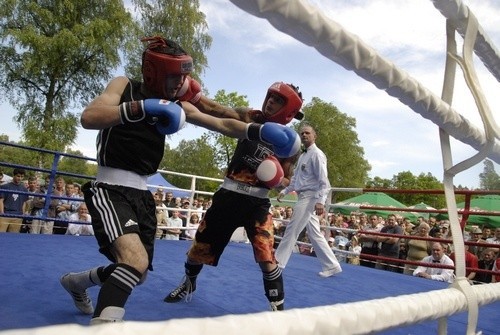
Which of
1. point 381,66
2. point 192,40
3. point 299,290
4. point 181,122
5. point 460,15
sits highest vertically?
point 192,40

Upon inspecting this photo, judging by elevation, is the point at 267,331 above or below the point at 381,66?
below

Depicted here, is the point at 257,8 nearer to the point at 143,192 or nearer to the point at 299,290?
the point at 143,192

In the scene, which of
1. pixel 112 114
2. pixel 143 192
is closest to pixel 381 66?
pixel 112 114

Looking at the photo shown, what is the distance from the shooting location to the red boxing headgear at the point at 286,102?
2.43 meters

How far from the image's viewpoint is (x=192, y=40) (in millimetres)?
16016

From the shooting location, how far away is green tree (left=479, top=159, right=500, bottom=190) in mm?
1432

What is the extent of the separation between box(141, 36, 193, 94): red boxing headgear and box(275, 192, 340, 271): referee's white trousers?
2771 mm

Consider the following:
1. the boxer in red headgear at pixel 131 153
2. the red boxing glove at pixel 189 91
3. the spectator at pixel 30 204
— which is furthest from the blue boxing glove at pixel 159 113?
the spectator at pixel 30 204

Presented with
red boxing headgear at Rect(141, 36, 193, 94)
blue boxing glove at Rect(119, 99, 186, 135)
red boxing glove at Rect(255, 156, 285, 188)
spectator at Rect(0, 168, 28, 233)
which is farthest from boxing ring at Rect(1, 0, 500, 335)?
spectator at Rect(0, 168, 28, 233)

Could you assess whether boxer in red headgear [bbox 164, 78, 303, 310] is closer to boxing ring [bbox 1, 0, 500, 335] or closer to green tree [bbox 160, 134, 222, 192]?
boxing ring [bbox 1, 0, 500, 335]

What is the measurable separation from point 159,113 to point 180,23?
1547 cm

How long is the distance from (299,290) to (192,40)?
46.1 feet

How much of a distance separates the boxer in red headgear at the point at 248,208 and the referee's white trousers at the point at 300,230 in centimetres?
167

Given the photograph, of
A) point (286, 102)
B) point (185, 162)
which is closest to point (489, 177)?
point (286, 102)
